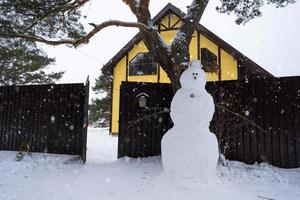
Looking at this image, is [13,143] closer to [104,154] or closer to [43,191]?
[104,154]

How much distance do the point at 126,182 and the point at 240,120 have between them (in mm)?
2967

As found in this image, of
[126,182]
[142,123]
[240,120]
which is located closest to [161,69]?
[142,123]

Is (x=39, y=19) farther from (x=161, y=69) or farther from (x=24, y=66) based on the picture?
(x=24, y=66)

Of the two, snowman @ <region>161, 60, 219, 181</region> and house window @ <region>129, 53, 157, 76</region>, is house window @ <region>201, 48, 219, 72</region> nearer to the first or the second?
house window @ <region>129, 53, 157, 76</region>

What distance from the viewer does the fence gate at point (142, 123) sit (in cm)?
704

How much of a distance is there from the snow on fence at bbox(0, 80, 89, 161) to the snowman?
286 centimetres

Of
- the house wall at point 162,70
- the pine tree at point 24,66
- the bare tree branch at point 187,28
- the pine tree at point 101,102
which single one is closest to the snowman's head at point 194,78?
the bare tree branch at point 187,28

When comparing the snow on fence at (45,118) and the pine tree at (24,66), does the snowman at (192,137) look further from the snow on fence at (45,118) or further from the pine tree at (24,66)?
the pine tree at (24,66)

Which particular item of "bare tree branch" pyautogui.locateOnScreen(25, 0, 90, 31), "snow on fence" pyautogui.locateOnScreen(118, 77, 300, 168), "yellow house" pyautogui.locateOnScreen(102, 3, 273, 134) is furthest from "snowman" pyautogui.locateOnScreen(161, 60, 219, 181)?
"yellow house" pyautogui.locateOnScreen(102, 3, 273, 134)

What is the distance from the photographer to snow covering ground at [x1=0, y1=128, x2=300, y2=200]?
4398mm

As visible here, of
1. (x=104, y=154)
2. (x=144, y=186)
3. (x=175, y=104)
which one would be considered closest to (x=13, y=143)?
(x=104, y=154)

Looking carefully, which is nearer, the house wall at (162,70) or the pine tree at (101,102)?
the house wall at (162,70)

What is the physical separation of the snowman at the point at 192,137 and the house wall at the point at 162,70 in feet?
27.8

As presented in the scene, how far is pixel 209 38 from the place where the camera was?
1340cm
